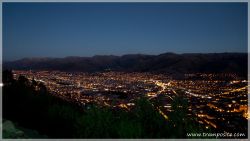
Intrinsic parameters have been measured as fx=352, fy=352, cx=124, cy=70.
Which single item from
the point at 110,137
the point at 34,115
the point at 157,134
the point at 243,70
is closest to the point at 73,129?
the point at 34,115

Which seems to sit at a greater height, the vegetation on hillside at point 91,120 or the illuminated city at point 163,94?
the vegetation on hillside at point 91,120

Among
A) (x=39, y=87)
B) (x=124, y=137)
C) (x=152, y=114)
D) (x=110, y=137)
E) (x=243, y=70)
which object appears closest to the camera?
(x=124, y=137)

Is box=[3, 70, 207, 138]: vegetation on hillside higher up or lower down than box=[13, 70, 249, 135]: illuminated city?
higher up

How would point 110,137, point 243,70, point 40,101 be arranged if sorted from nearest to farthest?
point 110,137 → point 40,101 → point 243,70

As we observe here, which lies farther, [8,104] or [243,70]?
[243,70]

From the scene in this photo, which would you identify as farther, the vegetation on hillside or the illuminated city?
the illuminated city

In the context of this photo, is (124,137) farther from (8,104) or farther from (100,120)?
(8,104)

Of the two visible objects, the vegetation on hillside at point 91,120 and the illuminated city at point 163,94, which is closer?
the vegetation on hillside at point 91,120

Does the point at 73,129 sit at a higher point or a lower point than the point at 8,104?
lower

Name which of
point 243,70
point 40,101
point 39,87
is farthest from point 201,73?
point 40,101

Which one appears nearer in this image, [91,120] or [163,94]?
[91,120]
